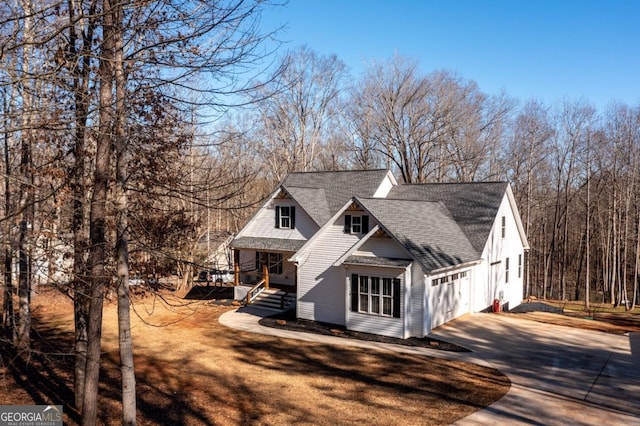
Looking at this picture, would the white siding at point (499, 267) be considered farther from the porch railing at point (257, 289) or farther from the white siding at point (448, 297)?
the porch railing at point (257, 289)

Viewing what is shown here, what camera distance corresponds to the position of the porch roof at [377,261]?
58.0 ft

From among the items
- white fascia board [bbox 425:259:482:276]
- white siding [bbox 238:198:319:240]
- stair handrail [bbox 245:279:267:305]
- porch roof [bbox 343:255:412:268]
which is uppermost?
white siding [bbox 238:198:319:240]

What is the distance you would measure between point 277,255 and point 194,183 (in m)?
17.9

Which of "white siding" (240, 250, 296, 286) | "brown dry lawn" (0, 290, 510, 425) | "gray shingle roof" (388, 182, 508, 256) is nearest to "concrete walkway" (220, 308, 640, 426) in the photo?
"brown dry lawn" (0, 290, 510, 425)

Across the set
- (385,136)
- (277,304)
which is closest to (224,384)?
(277,304)

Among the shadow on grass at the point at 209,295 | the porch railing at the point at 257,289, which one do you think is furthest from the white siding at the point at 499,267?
the shadow on grass at the point at 209,295

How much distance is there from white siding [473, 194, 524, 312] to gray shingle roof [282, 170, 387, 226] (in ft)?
21.8

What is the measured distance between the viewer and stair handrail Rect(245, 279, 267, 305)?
2475cm

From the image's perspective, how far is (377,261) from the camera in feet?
59.7

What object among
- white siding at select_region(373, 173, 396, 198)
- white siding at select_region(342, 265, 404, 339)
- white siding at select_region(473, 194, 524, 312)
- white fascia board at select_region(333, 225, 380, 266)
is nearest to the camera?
white siding at select_region(342, 265, 404, 339)

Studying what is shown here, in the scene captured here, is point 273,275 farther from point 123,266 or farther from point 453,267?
point 123,266

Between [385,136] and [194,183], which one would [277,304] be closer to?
[194,183]

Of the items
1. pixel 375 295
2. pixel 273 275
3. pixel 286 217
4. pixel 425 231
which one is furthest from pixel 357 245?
pixel 273 275

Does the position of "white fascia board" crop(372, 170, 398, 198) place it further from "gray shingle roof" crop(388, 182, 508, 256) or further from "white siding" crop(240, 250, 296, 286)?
"white siding" crop(240, 250, 296, 286)
